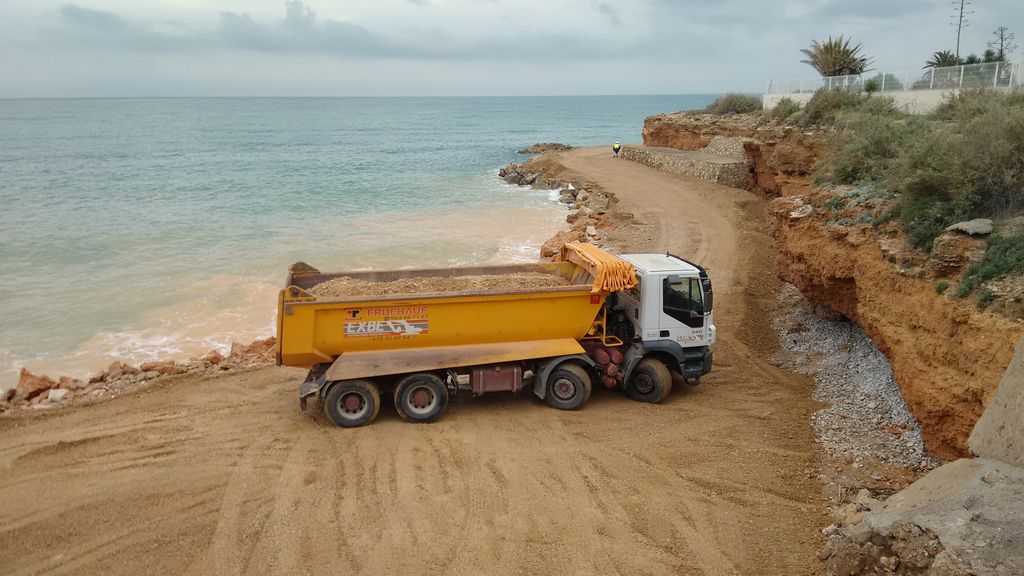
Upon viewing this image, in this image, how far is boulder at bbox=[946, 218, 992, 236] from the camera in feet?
30.0

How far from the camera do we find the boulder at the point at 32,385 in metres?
12.1

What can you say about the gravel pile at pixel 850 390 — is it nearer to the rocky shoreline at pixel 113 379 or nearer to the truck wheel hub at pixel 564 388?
the truck wheel hub at pixel 564 388

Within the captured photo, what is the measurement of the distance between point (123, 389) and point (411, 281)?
5990 mm

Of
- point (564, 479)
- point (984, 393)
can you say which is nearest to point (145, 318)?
point (564, 479)

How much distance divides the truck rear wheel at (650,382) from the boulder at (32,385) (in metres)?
10.7

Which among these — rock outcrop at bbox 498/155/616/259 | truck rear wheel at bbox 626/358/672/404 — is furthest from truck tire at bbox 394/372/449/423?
rock outcrop at bbox 498/155/616/259

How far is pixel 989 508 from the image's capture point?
533 cm

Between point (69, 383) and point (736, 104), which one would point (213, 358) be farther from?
point (736, 104)

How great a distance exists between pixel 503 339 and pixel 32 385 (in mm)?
8961

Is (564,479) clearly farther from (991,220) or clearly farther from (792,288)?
(792,288)

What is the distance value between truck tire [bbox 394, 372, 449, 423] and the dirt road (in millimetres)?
260

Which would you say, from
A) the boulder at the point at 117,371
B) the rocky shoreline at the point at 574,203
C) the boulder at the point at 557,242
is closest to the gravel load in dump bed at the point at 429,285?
the boulder at the point at 117,371

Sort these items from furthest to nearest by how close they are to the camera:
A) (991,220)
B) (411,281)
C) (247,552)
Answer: (411,281)
(991,220)
(247,552)

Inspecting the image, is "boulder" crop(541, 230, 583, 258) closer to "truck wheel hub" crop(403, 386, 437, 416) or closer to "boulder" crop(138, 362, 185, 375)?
"truck wheel hub" crop(403, 386, 437, 416)
